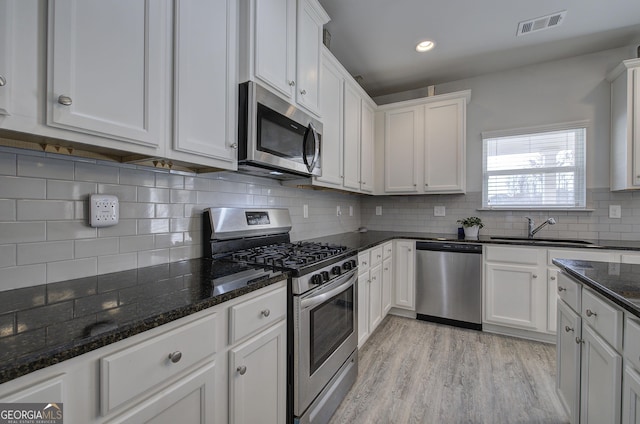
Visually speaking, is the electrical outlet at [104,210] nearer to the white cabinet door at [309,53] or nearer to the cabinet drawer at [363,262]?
the white cabinet door at [309,53]

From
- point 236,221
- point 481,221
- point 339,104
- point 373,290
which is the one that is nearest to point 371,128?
point 339,104

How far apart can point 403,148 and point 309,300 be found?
2.57 meters

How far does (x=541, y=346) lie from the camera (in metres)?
2.54

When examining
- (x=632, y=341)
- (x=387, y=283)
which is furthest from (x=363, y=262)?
(x=632, y=341)

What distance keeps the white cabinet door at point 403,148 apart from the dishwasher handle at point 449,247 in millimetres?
701

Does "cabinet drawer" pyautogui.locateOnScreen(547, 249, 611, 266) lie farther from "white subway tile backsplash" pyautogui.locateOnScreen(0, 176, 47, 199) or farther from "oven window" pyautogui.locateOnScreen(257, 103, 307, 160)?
"white subway tile backsplash" pyautogui.locateOnScreen(0, 176, 47, 199)

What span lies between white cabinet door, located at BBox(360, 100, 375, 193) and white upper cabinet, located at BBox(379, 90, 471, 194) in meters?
0.21

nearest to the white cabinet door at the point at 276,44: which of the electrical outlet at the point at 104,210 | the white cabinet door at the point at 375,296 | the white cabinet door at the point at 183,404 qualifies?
the electrical outlet at the point at 104,210

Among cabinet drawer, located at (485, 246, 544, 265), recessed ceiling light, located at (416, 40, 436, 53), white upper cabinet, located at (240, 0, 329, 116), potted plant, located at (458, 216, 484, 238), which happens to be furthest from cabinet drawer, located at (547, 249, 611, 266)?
white upper cabinet, located at (240, 0, 329, 116)

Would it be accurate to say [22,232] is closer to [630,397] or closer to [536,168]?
[630,397]

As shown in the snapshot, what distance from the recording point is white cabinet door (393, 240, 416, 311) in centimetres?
309

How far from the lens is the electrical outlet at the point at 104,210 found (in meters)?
1.14

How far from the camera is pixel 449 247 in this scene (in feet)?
9.53

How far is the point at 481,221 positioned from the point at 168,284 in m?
3.29
